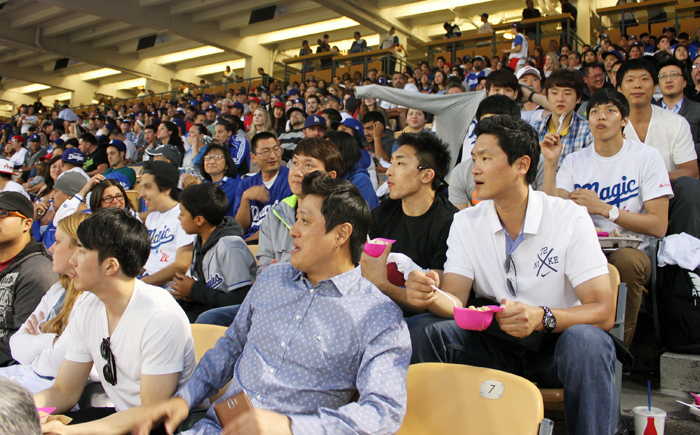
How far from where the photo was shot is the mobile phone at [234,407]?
3.51 feet

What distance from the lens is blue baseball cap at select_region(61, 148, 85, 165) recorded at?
210 inches

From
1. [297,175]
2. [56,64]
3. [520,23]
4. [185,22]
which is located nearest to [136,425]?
[297,175]

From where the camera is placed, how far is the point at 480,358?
5.29 ft

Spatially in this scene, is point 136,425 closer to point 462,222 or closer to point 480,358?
point 480,358

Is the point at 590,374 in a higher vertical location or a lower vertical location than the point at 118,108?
lower

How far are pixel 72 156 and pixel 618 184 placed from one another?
5169mm

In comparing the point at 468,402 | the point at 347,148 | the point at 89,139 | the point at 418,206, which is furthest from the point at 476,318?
the point at 89,139

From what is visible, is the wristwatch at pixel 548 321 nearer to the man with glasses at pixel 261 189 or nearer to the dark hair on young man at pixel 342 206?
the dark hair on young man at pixel 342 206

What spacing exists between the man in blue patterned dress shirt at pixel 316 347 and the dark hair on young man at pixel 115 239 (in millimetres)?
399

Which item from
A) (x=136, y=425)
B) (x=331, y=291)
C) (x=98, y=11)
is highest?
(x=98, y=11)

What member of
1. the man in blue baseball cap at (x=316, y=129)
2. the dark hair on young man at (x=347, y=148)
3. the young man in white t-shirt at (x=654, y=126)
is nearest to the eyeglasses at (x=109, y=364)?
the dark hair on young man at (x=347, y=148)

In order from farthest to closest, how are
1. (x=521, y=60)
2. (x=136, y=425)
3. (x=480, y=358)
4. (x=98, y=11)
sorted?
1. (x=98, y=11)
2. (x=521, y=60)
3. (x=480, y=358)
4. (x=136, y=425)

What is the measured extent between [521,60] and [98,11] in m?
10.2

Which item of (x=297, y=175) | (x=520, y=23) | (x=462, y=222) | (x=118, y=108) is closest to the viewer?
(x=462, y=222)
